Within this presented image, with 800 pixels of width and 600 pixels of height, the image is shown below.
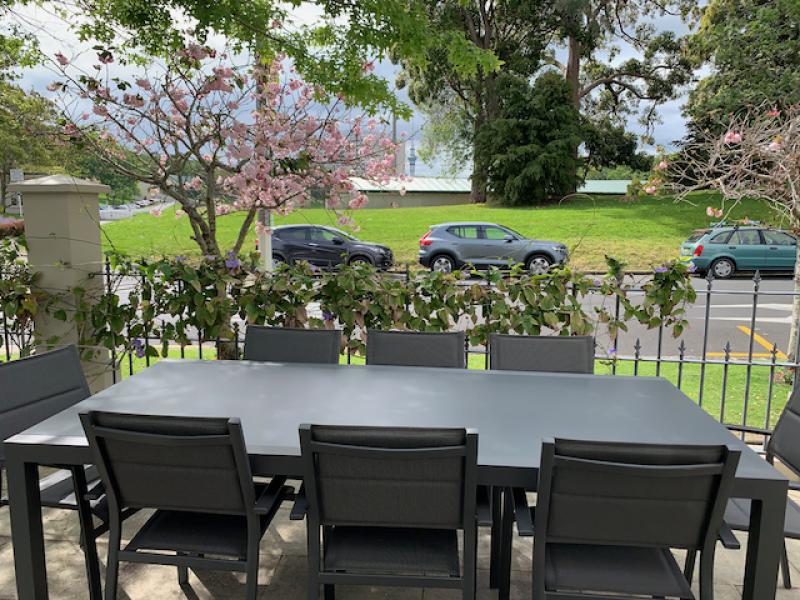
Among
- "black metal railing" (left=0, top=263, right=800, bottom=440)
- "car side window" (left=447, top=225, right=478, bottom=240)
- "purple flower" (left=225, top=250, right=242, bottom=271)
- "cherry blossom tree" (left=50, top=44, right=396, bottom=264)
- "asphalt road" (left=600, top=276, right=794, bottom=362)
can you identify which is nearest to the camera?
"black metal railing" (left=0, top=263, right=800, bottom=440)

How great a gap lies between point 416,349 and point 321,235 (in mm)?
10817

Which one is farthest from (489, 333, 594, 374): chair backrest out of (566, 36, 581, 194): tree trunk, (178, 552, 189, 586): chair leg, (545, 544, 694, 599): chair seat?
(566, 36, 581, 194): tree trunk

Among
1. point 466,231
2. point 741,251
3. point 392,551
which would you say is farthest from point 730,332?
point 392,551

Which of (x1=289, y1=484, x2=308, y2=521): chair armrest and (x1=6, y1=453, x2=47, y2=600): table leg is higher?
(x1=289, y1=484, x2=308, y2=521): chair armrest

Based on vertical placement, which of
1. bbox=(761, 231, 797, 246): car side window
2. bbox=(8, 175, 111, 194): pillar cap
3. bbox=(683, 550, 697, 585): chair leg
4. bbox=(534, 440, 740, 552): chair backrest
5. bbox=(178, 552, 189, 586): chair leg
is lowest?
bbox=(178, 552, 189, 586): chair leg

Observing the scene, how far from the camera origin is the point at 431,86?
73.7ft

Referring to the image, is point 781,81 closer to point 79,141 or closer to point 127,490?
point 79,141

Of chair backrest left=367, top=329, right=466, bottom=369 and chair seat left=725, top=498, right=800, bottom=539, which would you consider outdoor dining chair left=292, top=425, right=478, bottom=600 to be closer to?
chair seat left=725, top=498, right=800, bottom=539

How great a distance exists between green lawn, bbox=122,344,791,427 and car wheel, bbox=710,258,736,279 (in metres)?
7.10

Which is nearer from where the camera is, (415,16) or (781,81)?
(415,16)

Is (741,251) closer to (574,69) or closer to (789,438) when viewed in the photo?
(789,438)

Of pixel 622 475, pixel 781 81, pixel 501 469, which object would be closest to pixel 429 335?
pixel 501 469

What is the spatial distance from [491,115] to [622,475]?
2279cm

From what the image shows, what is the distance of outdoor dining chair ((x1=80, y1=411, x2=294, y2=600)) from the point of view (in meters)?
1.72
